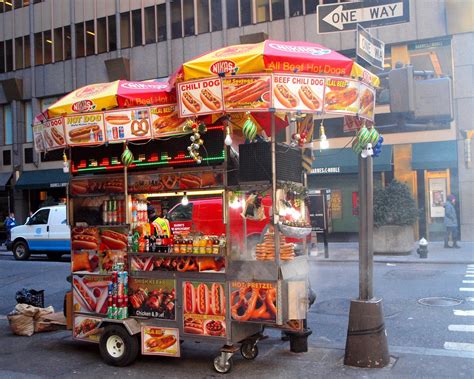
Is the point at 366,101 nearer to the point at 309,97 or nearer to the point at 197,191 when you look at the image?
the point at 309,97

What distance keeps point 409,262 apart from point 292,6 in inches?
504

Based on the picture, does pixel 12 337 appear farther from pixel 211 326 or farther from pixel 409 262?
pixel 409 262

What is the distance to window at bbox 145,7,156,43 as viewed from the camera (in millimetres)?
25719

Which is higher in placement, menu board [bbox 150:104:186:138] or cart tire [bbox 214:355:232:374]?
menu board [bbox 150:104:186:138]

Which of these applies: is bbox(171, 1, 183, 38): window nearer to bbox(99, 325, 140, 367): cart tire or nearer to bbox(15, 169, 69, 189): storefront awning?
bbox(15, 169, 69, 189): storefront awning

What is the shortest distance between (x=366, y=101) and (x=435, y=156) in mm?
14438

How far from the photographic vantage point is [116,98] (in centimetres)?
633

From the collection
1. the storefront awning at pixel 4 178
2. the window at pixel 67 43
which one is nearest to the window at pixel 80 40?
the window at pixel 67 43

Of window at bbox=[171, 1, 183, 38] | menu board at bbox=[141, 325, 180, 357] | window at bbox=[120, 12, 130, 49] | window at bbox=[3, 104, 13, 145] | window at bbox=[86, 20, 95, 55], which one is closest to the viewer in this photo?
menu board at bbox=[141, 325, 180, 357]

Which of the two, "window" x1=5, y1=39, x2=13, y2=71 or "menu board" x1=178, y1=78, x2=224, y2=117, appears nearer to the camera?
"menu board" x1=178, y1=78, x2=224, y2=117

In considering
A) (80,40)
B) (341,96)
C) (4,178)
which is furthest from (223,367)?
(4,178)

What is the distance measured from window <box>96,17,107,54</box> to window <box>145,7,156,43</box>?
264 cm

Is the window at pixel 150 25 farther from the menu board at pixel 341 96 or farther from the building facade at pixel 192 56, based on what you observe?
the menu board at pixel 341 96

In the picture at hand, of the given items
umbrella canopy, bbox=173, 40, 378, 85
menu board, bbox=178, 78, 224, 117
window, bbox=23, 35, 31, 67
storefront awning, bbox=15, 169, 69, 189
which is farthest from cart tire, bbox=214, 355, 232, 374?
window, bbox=23, 35, 31, 67
